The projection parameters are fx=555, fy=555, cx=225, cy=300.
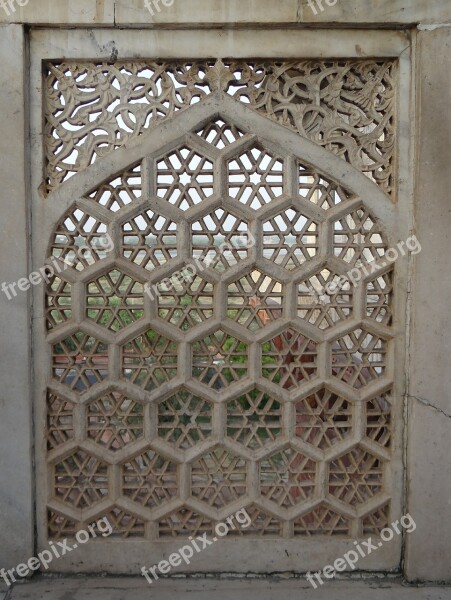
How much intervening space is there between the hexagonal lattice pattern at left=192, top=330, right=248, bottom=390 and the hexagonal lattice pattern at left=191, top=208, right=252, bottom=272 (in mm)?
311

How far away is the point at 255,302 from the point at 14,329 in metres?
0.99

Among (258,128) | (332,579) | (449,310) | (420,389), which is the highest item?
(258,128)

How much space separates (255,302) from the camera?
2.30m

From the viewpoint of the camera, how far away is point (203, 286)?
2.29 meters

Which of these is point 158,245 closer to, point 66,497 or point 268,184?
point 268,184

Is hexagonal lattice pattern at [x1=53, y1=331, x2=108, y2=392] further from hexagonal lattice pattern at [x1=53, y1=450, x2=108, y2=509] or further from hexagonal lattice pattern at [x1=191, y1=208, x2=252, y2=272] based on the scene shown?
hexagonal lattice pattern at [x1=191, y1=208, x2=252, y2=272]

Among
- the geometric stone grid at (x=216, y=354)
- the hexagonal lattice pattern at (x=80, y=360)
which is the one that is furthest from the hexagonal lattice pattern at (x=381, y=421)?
the hexagonal lattice pattern at (x=80, y=360)

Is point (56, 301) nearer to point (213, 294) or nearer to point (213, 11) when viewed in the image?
point (213, 294)

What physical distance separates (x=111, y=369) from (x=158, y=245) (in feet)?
1.79

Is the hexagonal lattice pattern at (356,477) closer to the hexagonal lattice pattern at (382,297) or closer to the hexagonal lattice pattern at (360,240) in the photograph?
the hexagonal lattice pattern at (382,297)

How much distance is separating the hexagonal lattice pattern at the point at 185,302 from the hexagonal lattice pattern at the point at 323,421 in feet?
1.86

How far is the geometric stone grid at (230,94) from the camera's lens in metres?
2.25

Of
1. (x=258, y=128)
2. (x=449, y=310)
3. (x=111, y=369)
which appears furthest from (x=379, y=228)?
(x=111, y=369)

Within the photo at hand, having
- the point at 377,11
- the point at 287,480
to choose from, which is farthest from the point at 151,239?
the point at 377,11
